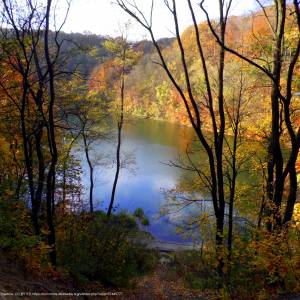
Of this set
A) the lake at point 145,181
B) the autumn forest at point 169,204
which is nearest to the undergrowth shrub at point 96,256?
the autumn forest at point 169,204

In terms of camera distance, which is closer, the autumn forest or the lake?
the autumn forest

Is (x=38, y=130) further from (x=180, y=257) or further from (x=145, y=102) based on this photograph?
(x=145, y=102)

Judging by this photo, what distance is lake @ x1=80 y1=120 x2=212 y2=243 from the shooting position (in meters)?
19.8

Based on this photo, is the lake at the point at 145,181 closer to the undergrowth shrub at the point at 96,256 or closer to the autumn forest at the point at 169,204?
the autumn forest at the point at 169,204

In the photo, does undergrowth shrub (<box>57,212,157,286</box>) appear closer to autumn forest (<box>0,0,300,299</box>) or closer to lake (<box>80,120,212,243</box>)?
autumn forest (<box>0,0,300,299</box>)

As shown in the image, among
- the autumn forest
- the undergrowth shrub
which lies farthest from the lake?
the undergrowth shrub

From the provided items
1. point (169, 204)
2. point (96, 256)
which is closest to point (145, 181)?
point (169, 204)

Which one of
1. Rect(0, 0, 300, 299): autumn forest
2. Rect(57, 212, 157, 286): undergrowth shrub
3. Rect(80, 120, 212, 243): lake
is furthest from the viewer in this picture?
Rect(80, 120, 212, 243): lake

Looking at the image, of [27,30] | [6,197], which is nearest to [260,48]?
[27,30]

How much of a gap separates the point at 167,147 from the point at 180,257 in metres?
20.8

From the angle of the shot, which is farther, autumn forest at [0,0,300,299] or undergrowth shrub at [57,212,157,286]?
undergrowth shrub at [57,212,157,286]

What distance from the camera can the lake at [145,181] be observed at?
19781 millimetres

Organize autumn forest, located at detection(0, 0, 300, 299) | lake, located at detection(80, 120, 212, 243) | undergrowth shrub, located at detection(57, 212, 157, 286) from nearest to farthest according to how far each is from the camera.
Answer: autumn forest, located at detection(0, 0, 300, 299), undergrowth shrub, located at detection(57, 212, 157, 286), lake, located at detection(80, 120, 212, 243)

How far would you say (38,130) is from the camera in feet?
32.7
